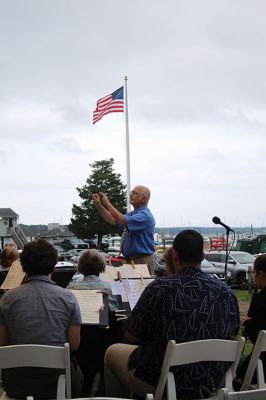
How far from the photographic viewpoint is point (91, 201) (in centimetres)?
5784

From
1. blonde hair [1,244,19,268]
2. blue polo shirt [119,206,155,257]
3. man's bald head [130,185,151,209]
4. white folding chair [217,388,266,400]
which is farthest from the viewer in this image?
blonde hair [1,244,19,268]

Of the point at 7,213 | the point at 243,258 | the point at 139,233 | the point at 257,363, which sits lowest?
the point at 243,258

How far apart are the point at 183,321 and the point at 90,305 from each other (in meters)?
1.13

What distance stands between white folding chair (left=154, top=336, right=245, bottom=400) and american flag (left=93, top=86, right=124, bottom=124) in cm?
1672

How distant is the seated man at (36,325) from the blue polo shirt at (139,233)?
222 centimetres

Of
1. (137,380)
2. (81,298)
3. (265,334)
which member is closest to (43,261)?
(81,298)

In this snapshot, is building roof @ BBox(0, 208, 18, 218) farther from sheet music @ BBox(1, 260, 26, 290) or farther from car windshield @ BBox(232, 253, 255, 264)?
sheet music @ BBox(1, 260, 26, 290)

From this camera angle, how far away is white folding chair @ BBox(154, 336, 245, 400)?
2551mm

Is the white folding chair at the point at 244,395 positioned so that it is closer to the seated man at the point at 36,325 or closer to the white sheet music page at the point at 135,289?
the seated man at the point at 36,325

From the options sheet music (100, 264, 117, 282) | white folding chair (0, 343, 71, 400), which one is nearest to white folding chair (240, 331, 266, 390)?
white folding chair (0, 343, 71, 400)

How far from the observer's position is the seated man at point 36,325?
3.00 metres

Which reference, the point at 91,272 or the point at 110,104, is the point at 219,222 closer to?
the point at 91,272

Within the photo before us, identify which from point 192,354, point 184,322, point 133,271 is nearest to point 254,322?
point 184,322

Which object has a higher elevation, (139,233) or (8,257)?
(139,233)
